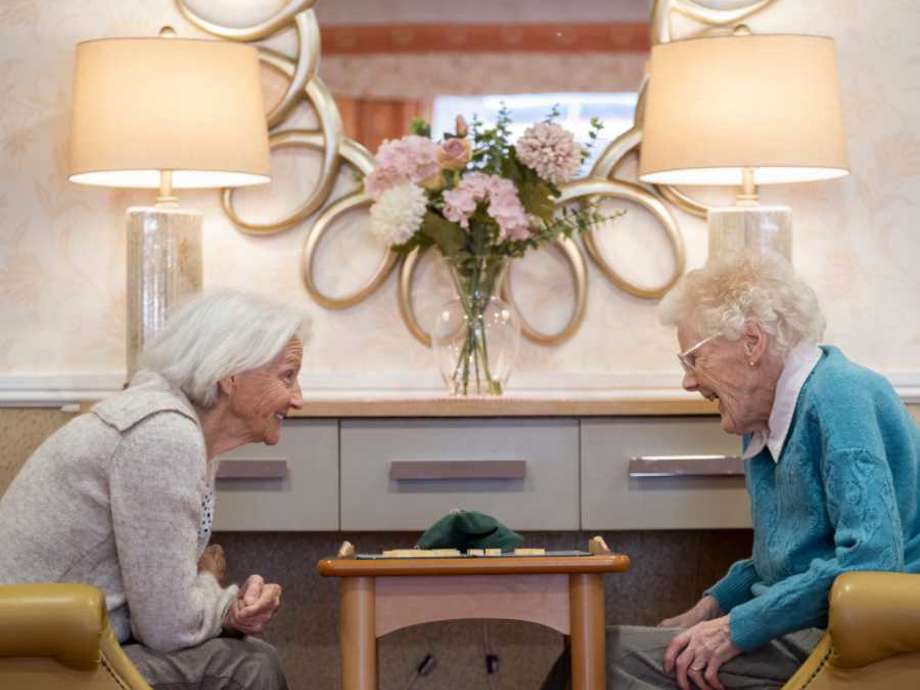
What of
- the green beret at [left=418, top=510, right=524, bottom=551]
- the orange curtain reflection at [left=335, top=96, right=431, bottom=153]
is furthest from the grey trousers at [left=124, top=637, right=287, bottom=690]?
the orange curtain reflection at [left=335, top=96, right=431, bottom=153]

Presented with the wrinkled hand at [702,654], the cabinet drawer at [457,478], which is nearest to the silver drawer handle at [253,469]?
the cabinet drawer at [457,478]

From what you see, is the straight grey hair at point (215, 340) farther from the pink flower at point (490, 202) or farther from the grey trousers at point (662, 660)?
the pink flower at point (490, 202)

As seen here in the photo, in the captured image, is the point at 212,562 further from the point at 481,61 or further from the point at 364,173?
the point at 481,61

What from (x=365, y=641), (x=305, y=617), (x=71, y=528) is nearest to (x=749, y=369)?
(x=365, y=641)

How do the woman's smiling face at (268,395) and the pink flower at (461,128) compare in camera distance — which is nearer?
the woman's smiling face at (268,395)

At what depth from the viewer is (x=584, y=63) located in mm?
3611

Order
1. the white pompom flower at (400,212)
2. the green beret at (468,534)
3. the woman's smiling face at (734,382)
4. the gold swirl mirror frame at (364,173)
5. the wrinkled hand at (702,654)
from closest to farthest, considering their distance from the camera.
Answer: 1. the wrinkled hand at (702,654)
2. the woman's smiling face at (734,382)
3. the green beret at (468,534)
4. the white pompom flower at (400,212)
5. the gold swirl mirror frame at (364,173)

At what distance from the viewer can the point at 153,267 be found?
10.6 ft

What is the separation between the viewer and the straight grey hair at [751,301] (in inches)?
91.0

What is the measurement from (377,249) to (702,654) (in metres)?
1.65

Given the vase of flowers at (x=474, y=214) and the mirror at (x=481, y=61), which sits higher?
the mirror at (x=481, y=61)

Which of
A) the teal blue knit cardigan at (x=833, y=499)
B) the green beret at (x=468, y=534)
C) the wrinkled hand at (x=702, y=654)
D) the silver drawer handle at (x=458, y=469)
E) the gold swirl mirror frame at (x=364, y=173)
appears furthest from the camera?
the gold swirl mirror frame at (x=364, y=173)

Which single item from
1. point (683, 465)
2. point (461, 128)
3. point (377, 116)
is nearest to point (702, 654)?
point (683, 465)

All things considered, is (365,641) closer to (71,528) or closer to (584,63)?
(71,528)
